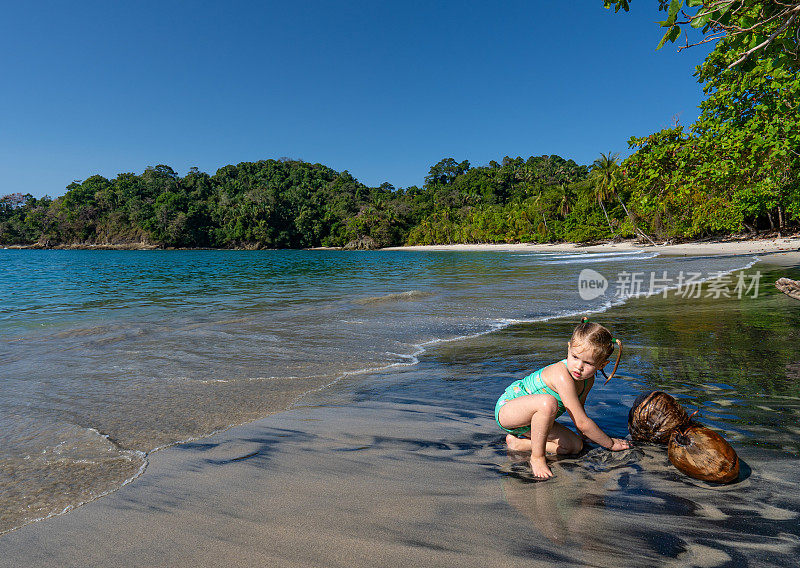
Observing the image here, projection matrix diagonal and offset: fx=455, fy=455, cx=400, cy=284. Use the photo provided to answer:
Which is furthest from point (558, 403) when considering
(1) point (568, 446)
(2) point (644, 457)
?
(2) point (644, 457)

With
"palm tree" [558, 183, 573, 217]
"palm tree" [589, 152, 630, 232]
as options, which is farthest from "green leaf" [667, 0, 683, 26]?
"palm tree" [558, 183, 573, 217]

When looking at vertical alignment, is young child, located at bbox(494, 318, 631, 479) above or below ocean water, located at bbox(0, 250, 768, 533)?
above

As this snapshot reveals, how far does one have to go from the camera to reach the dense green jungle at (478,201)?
46.1 feet

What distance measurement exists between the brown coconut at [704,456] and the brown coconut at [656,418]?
0.24 metres

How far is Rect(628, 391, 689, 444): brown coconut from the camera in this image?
3.10 meters

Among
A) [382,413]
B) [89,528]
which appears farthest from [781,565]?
[89,528]

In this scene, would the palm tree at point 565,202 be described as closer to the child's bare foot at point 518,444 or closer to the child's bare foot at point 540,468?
the child's bare foot at point 518,444

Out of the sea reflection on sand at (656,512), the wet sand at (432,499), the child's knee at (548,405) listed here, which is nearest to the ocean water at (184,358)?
the wet sand at (432,499)

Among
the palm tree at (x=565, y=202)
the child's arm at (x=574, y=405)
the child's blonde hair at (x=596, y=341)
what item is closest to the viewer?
the child's blonde hair at (x=596, y=341)

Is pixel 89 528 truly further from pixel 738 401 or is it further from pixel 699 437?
pixel 738 401

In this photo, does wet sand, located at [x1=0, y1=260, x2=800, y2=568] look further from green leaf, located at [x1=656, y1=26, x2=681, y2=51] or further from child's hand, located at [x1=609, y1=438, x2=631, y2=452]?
green leaf, located at [x1=656, y1=26, x2=681, y2=51]

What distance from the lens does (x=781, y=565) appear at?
1.93 m

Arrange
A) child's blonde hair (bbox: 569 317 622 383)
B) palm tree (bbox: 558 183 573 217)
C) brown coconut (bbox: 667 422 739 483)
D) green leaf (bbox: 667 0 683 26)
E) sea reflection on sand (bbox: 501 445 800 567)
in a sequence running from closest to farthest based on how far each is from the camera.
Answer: sea reflection on sand (bbox: 501 445 800 567) < brown coconut (bbox: 667 422 739 483) < child's blonde hair (bbox: 569 317 622 383) < green leaf (bbox: 667 0 683 26) < palm tree (bbox: 558 183 573 217)

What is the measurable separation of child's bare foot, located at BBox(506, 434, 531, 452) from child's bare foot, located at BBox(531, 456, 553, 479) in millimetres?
296
